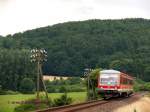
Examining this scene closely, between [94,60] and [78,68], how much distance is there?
11.0 meters

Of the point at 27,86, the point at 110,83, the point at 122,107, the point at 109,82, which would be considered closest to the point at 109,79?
the point at 109,82

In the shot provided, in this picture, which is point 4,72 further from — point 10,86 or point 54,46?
point 54,46

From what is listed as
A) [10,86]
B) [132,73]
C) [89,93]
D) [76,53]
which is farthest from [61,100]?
[76,53]

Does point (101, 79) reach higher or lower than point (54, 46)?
lower

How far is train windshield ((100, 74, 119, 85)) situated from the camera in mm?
54750

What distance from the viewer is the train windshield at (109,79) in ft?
180

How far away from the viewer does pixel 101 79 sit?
5553 centimetres

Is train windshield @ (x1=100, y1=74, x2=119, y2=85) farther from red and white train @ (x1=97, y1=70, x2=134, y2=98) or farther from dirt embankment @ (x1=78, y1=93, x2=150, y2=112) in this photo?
dirt embankment @ (x1=78, y1=93, x2=150, y2=112)

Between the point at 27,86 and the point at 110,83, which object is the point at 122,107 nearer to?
the point at 110,83

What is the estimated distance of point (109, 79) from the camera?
5509cm

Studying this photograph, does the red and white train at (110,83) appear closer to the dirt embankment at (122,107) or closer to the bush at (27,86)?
the dirt embankment at (122,107)

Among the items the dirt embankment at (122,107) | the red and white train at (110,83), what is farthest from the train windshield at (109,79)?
the dirt embankment at (122,107)

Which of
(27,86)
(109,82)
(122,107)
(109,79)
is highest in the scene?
(109,79)

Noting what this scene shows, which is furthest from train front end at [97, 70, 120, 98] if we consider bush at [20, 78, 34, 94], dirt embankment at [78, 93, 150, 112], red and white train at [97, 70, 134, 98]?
bush at [20, 78, 34, 94]
